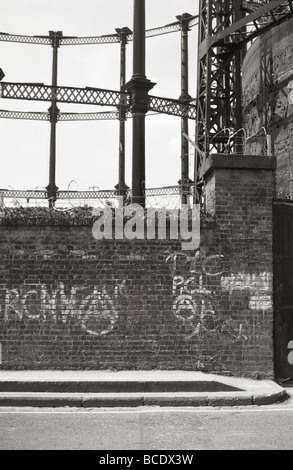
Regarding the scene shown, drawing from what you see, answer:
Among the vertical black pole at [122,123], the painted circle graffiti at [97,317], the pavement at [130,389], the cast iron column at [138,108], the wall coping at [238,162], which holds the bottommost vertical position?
the pavement at [130,389]

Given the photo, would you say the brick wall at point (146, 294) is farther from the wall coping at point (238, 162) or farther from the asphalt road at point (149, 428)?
the asphalt road at point (149, 428)

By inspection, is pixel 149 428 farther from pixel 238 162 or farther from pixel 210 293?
pixel 238 162


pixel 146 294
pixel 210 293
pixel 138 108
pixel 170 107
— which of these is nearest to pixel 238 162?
pixel 210 293

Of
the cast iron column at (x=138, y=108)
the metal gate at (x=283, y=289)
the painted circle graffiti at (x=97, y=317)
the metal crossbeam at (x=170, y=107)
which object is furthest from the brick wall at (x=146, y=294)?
the metal crossbeam at (x=170, y=107)

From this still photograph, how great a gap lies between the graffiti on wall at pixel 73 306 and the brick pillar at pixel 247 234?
1.70 meters

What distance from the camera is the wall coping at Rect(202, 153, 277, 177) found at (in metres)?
10.3

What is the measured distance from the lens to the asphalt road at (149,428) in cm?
646

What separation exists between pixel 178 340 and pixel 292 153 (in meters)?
7.91

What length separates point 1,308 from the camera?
1036cm

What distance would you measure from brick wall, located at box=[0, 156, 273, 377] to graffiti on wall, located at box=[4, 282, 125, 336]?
0.6 inches

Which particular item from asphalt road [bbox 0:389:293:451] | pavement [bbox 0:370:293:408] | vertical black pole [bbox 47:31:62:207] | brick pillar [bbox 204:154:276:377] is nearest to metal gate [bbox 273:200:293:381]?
brick pillar [bbox 204:154:276:377]

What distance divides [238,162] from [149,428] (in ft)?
15.1
